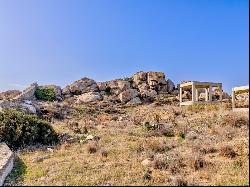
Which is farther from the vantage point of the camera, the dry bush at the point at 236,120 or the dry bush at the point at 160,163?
the dry bush at the point at 236,120

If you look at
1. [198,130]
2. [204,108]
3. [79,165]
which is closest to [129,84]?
[204,108]

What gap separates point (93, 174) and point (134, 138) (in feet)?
25.3

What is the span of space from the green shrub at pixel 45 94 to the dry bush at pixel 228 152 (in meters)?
37.3

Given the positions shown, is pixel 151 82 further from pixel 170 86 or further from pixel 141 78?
pixel 170 86

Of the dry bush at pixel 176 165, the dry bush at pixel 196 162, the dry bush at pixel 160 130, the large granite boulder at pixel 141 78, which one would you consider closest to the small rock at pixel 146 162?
the dry bush at pixel 176 165

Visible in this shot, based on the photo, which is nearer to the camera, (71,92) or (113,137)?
(113,137)

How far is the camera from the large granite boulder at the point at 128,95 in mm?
53556

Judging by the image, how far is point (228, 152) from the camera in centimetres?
1780

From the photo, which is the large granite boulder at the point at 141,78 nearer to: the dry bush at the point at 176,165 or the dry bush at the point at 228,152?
the dry bush at the point at 228,152

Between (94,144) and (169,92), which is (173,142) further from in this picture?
(169,92)

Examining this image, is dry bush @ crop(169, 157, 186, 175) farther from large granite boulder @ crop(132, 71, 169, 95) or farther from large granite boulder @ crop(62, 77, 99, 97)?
large granite boulder @ crop(62, 77, 99, 97)

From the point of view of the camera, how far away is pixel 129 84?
59031 millimetres

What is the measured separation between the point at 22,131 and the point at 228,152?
11.8 metres

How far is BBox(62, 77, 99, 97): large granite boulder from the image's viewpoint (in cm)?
5822
